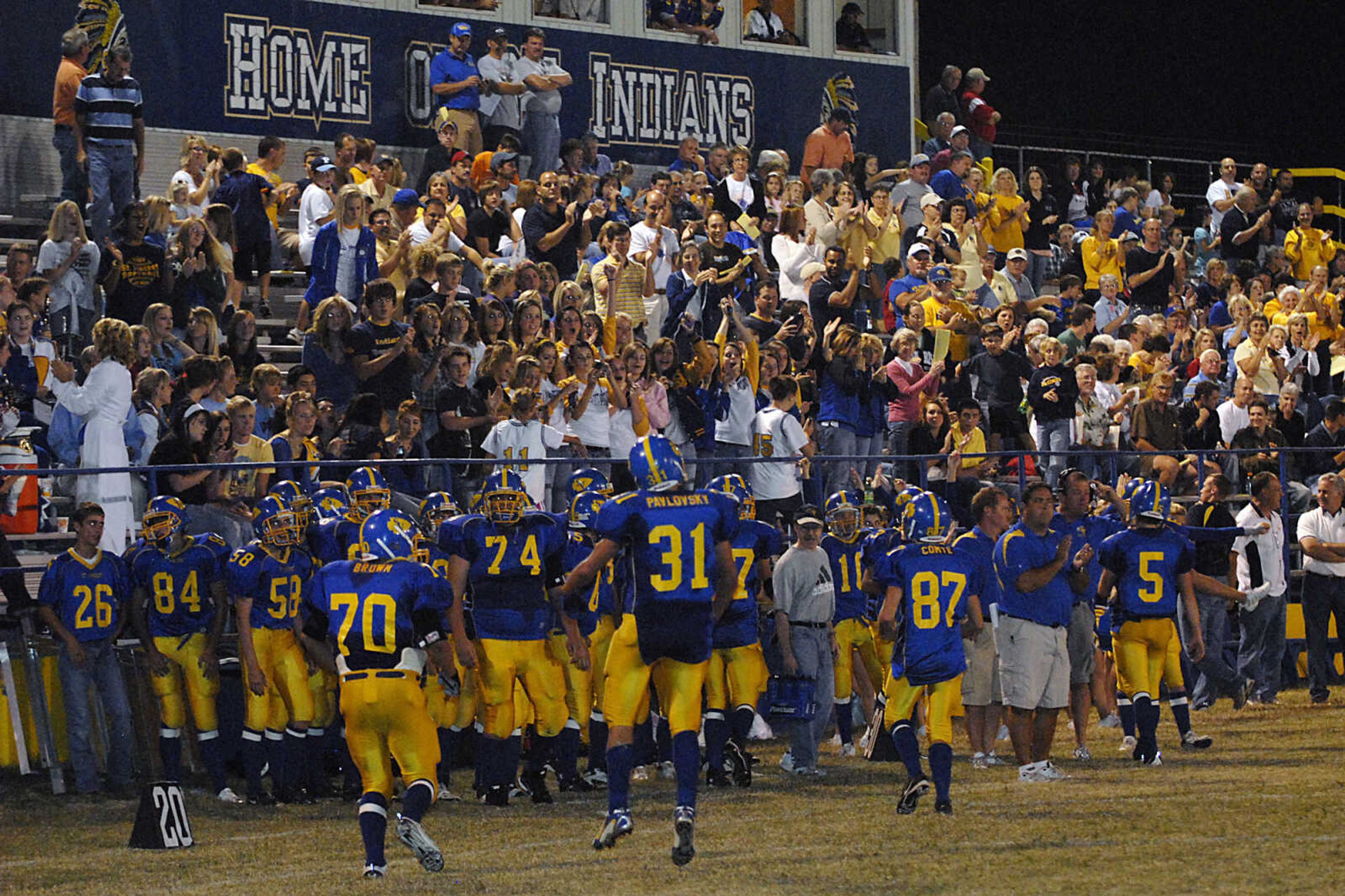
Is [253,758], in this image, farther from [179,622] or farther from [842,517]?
[842,517]

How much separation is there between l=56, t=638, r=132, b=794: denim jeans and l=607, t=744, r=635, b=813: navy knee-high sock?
13.7ft

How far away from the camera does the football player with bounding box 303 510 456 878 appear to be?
1008 centimetres

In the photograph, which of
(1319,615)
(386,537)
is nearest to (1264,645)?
(1319,615)

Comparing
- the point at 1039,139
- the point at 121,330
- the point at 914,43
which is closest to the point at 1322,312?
the point at 914,43

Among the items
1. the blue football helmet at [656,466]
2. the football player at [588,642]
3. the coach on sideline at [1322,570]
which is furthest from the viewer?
the coach on sideline at [1322,570]

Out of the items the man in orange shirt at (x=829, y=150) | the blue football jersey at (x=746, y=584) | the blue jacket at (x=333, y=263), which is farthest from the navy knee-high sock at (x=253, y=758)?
the man in orange shirt at (x=829, y=150)

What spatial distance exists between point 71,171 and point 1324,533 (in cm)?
1087

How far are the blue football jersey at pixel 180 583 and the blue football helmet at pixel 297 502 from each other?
51 cm

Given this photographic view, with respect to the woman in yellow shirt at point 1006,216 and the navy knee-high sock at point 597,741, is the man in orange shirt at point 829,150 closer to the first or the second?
the woman in yellow shirt at point 1006,216

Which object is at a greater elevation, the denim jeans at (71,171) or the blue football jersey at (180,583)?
the denim jeans at (71,171)

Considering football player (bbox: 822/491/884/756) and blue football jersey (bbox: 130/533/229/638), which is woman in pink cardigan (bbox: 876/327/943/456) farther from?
blue football jersey (bbox: 130/533/229/638)

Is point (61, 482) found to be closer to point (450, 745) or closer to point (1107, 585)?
point (450, 745)

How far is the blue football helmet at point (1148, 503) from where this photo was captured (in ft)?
45.8

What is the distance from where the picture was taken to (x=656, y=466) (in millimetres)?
10703
